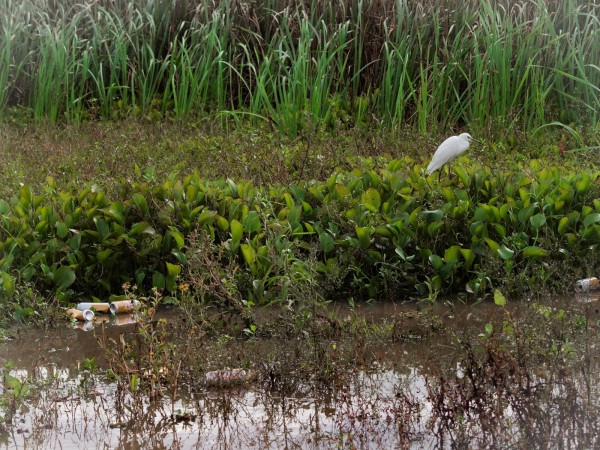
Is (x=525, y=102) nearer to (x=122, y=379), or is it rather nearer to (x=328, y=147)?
(x=328, y=147)

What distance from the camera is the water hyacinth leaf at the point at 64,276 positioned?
17.6 feet

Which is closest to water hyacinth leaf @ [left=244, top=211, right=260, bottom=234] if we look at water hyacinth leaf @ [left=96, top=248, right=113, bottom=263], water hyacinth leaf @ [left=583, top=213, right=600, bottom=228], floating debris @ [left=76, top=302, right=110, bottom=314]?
water hyacinth leaf @ [left=96, top=248, right=113, bottom=263]

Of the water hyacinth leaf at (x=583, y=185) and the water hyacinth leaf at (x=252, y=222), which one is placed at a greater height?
the water hyacinth leaf at (x=583, y=185)

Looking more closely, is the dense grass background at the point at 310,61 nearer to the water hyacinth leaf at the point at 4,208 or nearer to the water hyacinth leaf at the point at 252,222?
the water hyacinth leaf at the point at 252,222

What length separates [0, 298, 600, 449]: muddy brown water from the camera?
3.47 m

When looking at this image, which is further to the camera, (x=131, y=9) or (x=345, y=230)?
(x=131, y=9)

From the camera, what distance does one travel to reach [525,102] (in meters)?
8.60

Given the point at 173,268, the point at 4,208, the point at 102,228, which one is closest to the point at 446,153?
the point at 173,268

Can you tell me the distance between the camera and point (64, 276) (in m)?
5.38

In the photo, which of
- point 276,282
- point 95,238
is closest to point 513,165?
point 276,282

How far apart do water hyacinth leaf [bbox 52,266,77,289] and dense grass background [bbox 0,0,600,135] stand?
11.4ft

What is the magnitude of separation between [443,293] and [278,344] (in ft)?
4.04

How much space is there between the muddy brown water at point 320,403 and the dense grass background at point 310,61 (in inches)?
168

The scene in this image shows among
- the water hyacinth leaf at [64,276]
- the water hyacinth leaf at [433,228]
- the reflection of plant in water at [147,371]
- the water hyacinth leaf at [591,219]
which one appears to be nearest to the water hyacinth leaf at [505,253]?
the water hyacinth leaf at [433,228]
